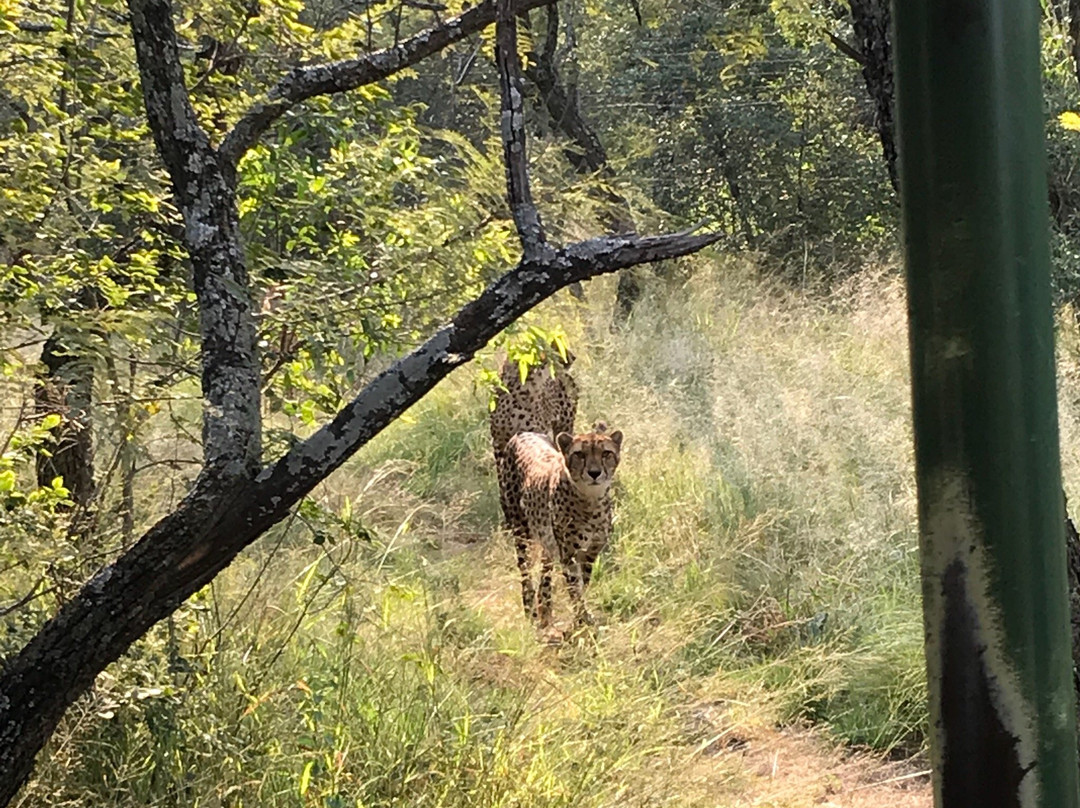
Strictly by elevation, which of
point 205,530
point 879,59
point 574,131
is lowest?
point 205,530

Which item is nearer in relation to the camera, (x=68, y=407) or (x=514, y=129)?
(x=514, y=129)

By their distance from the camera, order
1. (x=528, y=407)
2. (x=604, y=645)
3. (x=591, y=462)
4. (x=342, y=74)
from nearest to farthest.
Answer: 1. (x=342, y=74)
2. (x=604, y=645)
3. (x=591, y=462)
4. (x=528, y=407)

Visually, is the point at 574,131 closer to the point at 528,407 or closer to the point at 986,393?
the point at 528,407

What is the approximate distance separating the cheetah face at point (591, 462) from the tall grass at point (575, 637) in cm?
50

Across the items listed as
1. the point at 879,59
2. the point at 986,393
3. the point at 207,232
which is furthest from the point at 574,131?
the point at 986,393

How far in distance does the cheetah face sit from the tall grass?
0.50 meters

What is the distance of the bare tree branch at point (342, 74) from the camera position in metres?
2.01

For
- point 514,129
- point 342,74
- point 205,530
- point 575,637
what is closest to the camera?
point 514,129

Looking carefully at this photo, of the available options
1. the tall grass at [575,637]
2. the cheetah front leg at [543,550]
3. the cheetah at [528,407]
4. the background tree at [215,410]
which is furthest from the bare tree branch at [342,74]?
the cheetah at [528,407]

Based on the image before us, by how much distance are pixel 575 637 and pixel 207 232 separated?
2.47m

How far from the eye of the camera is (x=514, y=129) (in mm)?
1704

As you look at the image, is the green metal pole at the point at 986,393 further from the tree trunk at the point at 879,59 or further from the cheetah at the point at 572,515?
the cheetah at the point at 572,515

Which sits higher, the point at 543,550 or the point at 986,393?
the point at 986,393

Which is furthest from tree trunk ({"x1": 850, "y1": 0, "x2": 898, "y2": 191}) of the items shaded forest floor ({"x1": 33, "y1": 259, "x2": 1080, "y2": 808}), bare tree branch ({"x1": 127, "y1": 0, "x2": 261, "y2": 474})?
shaded forest floor ({"x1": 33, "y1": 259, "x2": 1080, "y2": 808})
